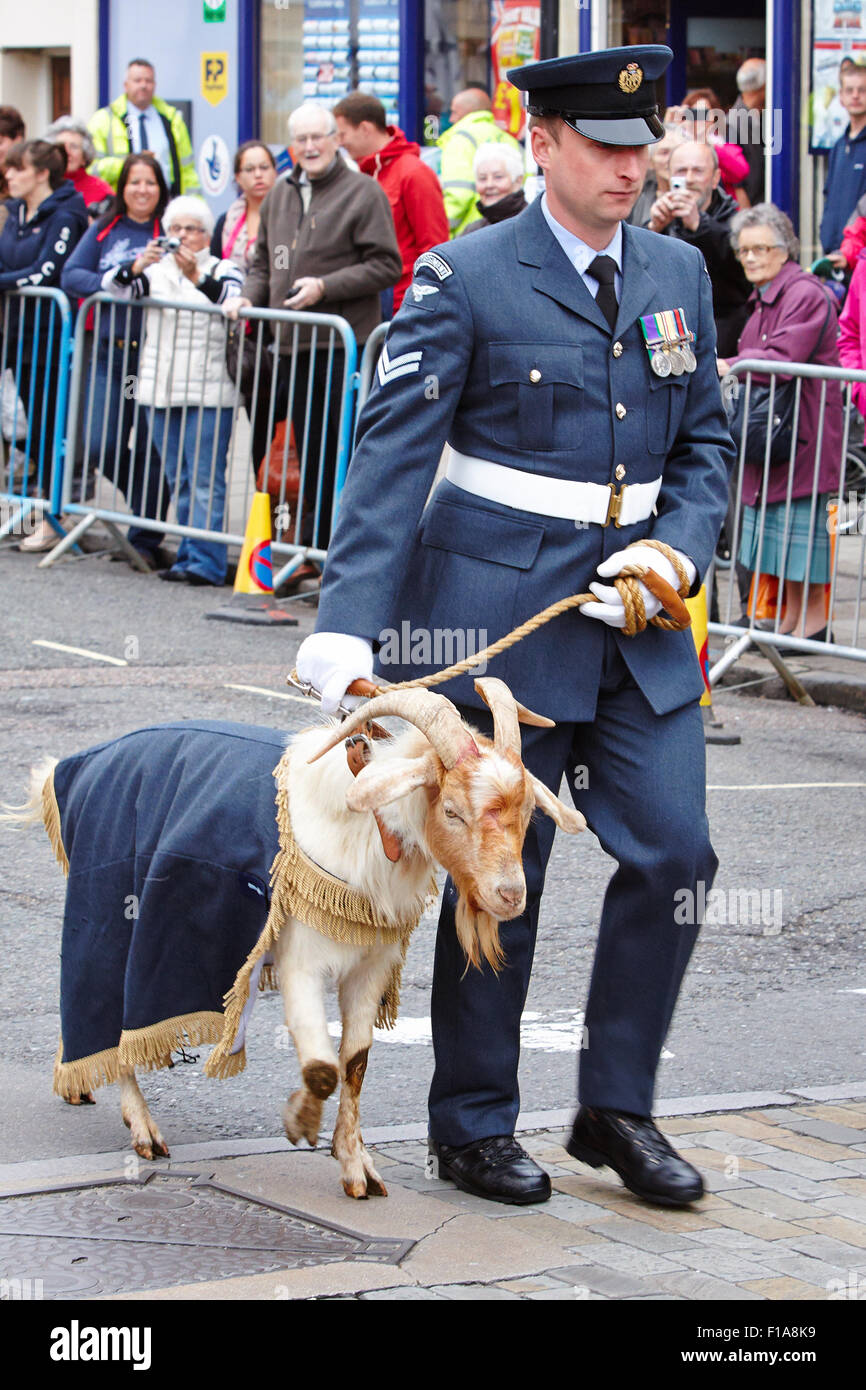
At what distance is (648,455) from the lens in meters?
4.30

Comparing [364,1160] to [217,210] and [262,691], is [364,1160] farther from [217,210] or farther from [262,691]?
[217,210]

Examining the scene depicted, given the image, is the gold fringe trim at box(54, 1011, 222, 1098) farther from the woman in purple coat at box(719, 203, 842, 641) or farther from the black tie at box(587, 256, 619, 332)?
the woman in purple coat at box(719, 203, 842, 641)

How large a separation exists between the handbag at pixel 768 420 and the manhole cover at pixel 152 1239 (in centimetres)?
623

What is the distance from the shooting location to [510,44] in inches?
703

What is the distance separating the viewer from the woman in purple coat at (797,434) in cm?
971

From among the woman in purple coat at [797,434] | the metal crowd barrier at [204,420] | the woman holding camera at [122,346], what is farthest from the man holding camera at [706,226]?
the woman holding camera at [122,346]

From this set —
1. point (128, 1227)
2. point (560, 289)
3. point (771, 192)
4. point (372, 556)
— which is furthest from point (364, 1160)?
point (771, 192)

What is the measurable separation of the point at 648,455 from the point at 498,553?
1.27 feet

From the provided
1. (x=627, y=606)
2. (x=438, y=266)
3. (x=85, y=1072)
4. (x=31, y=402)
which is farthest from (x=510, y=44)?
(x=85, y=1072)

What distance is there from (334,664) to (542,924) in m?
2.47

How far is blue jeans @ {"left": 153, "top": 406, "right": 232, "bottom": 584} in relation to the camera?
11.9 m

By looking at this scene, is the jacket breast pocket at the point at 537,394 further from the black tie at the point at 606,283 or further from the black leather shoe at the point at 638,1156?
the black leather shoe at the point at 638,1156

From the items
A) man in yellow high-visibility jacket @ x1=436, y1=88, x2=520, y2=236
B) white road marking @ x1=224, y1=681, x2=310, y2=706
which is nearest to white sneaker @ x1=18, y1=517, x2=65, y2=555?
man in yellow high-visibility jacket @ x1=436, y1=88, x2=520, y2=236

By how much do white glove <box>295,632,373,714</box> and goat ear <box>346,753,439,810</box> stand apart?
9.2 inches
